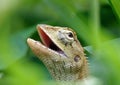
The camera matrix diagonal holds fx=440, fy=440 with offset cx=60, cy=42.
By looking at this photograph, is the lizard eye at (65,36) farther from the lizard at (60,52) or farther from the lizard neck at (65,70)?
the lizard neck at (65,70)

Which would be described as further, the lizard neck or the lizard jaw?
the lizard neck

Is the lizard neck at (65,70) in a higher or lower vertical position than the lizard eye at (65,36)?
lower

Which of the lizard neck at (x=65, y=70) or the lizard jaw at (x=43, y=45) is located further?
the lizard neck at (x=65, y=70)

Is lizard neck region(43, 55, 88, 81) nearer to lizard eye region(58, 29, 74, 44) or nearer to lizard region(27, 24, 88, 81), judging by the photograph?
lizard region(27, 24, 88, 81)

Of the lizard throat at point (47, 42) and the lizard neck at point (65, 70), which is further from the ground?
the lizard throat at point (47, 42)

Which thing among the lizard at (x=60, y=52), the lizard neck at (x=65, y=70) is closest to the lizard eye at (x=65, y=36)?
the lizard at (x=60, y=52)

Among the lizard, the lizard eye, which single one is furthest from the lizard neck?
the lizard eye

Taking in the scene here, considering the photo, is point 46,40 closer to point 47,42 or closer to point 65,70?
point 47,42
